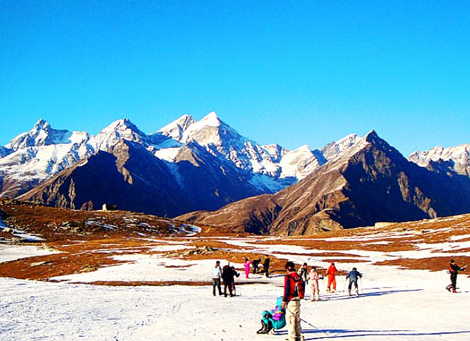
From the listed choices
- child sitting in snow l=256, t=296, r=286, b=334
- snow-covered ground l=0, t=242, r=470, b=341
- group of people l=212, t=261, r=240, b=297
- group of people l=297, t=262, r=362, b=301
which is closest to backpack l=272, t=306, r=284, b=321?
child sitting in snow l=256, t=296, r=286, b=334

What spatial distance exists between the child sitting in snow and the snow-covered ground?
1.21 ft

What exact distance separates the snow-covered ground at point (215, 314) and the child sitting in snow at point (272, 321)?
369 millimetres

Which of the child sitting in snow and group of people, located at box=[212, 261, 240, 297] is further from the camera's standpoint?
group of people, located at box=[212, 261, 240, 297]

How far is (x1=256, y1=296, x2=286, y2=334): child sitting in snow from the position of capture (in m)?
17.9

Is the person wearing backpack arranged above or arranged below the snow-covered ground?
above

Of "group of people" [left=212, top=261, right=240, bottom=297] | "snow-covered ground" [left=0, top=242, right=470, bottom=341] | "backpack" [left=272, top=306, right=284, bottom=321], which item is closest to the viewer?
"snow-covered ground" [left=0, top=242, right=470, bottom=341]

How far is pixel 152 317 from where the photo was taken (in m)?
21.1

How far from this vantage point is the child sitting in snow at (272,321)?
17875 mm

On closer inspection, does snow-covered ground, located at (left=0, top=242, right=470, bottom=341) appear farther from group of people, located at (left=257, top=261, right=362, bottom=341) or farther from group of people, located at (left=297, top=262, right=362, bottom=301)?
group of people, located at (left=297, top=262, right=362, bottom=301)

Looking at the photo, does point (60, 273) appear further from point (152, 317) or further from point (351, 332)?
point (351, 332)

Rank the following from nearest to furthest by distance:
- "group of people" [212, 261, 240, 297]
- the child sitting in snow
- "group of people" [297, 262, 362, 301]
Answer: the child sitting in snow → "group of people" [297, 262, 362, 301] → "group of people" [212, 261, 240, 297]

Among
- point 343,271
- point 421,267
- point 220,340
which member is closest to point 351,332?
point 220,340

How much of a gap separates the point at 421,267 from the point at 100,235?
10362 centimetres

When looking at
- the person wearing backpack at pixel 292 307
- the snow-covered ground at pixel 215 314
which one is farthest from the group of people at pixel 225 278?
the person wearing backpack at pixel 292 307
